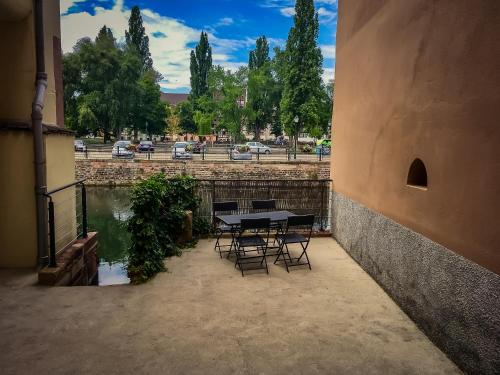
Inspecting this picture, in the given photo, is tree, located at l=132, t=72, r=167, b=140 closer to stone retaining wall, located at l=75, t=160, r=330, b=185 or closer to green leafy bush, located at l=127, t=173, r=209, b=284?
stone retaining wall, located at l=75, t=160, r=330, b=185

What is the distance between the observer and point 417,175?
4.18 meters

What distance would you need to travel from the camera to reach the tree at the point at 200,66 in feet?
145

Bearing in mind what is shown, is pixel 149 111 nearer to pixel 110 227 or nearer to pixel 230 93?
pixel 230 93

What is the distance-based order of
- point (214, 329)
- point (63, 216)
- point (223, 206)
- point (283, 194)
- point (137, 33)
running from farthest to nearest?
point (137, 33) → point (283, 194) → point (223, 206) → point (63, 216) → point (214, 329)

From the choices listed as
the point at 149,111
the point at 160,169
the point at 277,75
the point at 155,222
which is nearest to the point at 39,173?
the point at 155,222

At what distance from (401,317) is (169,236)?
390 cm

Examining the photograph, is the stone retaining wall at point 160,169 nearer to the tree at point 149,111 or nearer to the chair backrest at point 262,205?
the chair backrest at point 262,205

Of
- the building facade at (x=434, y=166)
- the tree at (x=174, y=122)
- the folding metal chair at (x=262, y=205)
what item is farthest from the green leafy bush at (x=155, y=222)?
the tree at (x=174, y=122)

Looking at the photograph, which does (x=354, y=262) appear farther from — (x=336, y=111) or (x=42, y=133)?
(x=42, y=133)

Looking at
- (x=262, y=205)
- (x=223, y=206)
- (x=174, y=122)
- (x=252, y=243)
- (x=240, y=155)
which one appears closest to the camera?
(x=252, y=243)

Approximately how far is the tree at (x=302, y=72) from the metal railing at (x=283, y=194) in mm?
22736

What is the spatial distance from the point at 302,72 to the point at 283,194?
958 inches

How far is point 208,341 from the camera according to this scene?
339cm

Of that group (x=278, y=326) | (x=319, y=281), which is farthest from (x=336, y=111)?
(x=278, y=326)
